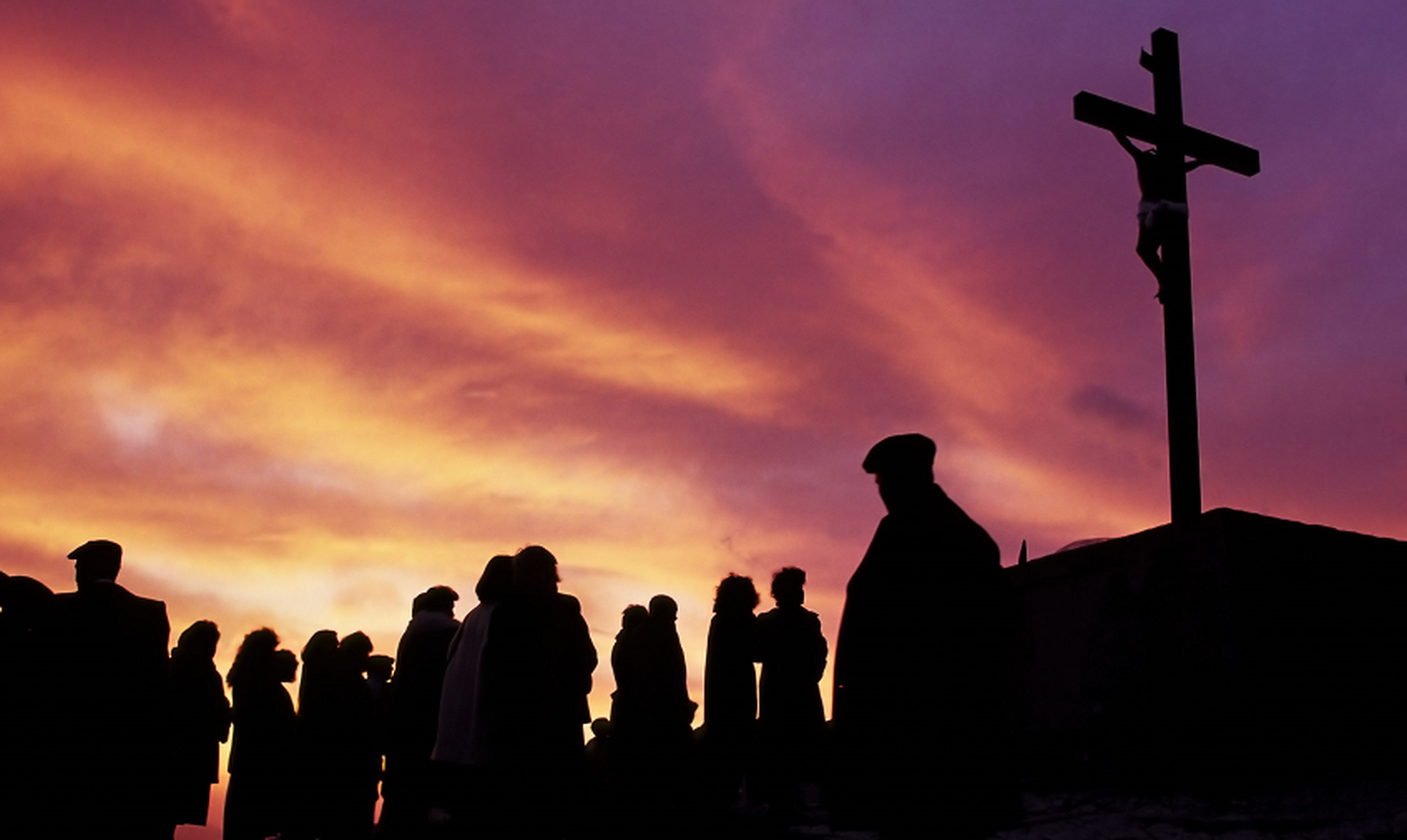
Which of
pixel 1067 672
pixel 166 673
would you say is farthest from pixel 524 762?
pixel 1067 672

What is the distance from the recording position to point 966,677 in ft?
14.6

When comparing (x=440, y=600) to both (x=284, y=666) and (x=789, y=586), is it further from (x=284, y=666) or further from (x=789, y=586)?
(x=789, y=586)

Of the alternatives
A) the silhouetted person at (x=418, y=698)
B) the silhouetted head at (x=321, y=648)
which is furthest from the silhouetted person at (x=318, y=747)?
the silhouetted person at (x=418, y=698)

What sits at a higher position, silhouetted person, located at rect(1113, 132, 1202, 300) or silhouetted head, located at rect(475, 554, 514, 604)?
silhouetted person, located at rect(1113, 132, 1202, 300)

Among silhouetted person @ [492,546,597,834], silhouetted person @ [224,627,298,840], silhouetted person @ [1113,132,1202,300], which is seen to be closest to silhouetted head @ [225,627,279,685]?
silhouetted person @ [224,627,298,840]

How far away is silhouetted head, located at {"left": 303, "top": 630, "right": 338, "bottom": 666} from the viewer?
34.5 ft

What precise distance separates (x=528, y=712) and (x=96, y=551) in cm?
271

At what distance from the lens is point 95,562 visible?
7.64m

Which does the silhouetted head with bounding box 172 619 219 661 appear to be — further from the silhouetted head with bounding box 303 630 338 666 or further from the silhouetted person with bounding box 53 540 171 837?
the silhouetted person with bounding box 53 540 171 837

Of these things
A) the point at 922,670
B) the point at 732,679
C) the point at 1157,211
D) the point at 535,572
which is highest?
the point at 1157,211

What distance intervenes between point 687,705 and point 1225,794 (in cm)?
434

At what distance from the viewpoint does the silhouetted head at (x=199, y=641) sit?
1009 cm

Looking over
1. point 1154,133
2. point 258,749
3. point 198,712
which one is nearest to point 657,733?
point 258,749

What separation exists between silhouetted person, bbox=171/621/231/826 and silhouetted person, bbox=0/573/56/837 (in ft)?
6.32
